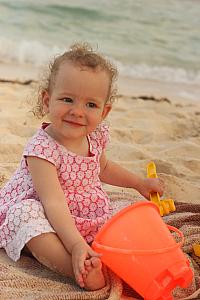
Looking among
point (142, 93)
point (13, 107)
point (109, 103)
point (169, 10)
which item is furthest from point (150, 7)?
point (109, 103)

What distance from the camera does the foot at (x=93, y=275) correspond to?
1805 millimetres

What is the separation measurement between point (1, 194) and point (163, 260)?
766mm

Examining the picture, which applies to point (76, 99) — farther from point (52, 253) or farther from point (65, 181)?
point (52, 253)

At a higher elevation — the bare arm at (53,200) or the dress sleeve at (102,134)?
the dress sleeve at (102,134)

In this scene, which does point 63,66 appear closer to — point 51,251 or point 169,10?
point 51,251

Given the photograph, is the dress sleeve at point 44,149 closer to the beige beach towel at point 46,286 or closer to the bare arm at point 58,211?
the bare arm at point 58,211

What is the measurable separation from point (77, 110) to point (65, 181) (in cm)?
28

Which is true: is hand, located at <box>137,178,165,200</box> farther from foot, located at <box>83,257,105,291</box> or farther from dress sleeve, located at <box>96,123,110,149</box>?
foot, located at <box>83,257,105,291</box>

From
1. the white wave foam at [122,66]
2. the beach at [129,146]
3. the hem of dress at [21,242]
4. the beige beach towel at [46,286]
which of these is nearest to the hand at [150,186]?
the beach at [129,146]

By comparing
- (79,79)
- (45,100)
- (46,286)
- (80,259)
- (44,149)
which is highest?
(79,79)

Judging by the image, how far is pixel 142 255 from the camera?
1772mm

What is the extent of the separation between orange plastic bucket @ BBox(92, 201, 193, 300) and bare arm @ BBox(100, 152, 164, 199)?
595mm

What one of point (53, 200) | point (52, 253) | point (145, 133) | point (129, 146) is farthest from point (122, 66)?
point (52, 253)

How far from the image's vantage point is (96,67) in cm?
208
